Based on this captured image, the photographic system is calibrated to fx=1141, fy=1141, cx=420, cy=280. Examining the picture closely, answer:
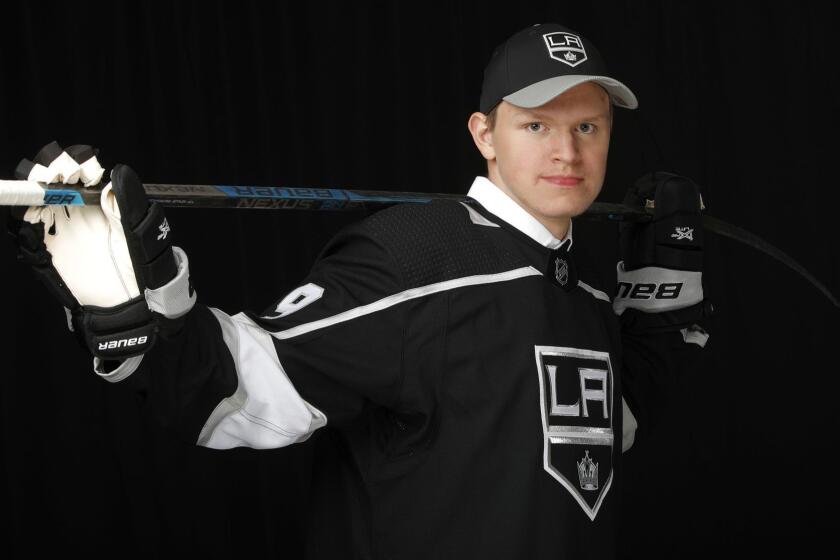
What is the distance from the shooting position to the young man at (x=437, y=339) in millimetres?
1217

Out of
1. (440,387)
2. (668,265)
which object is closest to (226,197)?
(440,387)

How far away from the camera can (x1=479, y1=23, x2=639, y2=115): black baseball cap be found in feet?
5.05

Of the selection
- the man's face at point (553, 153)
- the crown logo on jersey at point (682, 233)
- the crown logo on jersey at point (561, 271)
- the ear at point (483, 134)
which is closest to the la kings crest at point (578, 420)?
the crown logo on jersey at point (561, 271)

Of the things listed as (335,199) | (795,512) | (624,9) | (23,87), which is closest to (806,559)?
(795,512)

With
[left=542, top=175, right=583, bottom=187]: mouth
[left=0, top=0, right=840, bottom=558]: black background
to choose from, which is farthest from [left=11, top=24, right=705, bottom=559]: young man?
[left=0, top=0, right=840, bottom=558]: black background

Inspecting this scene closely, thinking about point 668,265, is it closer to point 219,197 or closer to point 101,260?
point 219,197

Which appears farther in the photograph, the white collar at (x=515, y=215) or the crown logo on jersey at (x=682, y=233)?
the crown logo on jersey at (x=682, y=233)

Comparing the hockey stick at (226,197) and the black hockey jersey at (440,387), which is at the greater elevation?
the hockey stick at (226,197)

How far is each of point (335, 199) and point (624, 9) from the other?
1646 millimetres

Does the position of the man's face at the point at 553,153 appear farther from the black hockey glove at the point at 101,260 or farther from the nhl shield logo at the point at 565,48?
the black hockey glove at the point at 101,260

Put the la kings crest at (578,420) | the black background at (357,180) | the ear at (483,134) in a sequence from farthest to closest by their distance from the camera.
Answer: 1. the black background at (357,180)
2. the ear at (483,134)
3. the la kings crest at (578,420)

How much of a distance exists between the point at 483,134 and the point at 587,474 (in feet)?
1.65

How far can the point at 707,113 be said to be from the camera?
2982 mm

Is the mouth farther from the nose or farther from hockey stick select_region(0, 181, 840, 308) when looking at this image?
hockey stick select_region(0, 181, 840, 308)
